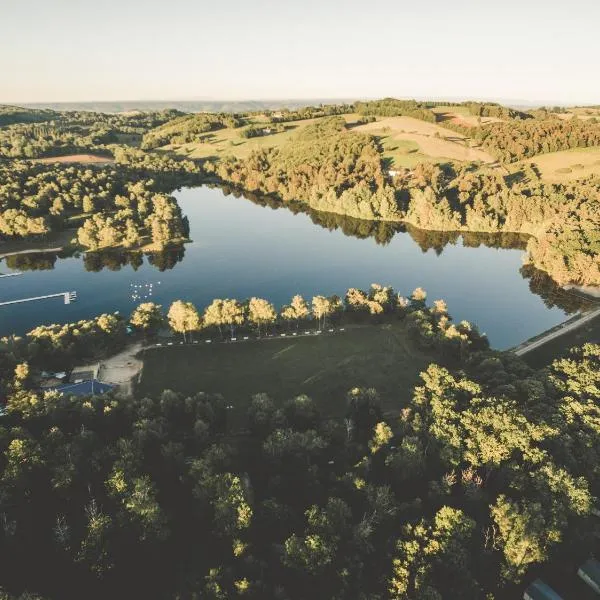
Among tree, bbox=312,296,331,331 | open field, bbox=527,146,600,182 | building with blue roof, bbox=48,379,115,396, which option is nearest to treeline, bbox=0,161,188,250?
tree, bbox=312,296,331,331

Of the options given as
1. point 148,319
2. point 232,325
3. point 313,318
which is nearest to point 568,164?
point 313,318

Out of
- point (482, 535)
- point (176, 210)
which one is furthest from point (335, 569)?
point (176, 210)

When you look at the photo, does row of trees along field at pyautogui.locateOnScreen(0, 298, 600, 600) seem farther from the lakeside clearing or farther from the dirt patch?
the lakeside clearing

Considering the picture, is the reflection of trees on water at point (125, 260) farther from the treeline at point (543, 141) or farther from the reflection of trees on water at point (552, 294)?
the treeline at point (543, 141)

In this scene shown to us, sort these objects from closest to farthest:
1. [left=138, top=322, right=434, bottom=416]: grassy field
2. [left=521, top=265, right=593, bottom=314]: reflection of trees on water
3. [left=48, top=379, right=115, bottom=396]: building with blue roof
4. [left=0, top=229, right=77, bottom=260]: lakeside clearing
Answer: [left=48, top=379, right=115, bottom=396]: building with blue roof → [left=138, top=322, right=434, bottom=416]: grassy field → [left=521, top=265, right=593, bottom=314]: reflection of trees on water → [left=0, top=229, right=77, bottom=260]: lakeside clearing

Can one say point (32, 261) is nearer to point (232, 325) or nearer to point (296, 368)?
point (232, 325)

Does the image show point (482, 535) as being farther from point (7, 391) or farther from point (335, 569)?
point (7, 391)

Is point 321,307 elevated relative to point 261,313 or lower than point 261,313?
elevated
